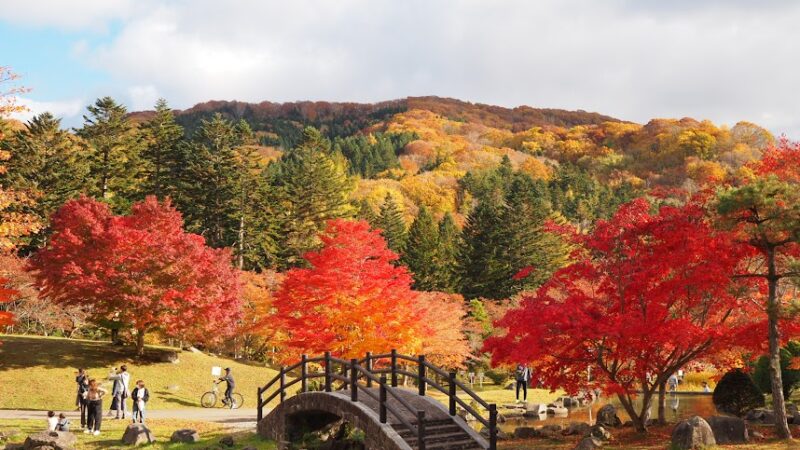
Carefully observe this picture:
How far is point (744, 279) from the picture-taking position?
54.7 feet

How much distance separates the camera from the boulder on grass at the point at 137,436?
17.7m

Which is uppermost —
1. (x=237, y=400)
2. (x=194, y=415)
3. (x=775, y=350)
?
(x=775, y=350)

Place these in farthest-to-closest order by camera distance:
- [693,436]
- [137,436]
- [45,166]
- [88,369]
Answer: [45,166]
[88,369]
[137,436]
[693,436]

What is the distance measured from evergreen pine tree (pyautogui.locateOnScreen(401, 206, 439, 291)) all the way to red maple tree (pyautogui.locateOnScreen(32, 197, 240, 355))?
28721mm

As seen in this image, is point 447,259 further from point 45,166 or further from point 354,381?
point 354,381

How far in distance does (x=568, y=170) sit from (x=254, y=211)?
66.8 meters

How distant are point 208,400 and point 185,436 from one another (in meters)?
10.2

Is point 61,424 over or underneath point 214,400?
over

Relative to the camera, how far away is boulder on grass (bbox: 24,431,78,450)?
16359 mm

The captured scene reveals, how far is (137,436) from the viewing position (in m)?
17.7

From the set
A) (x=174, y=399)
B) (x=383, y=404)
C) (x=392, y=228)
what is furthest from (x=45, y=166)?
(x=383, y=404)

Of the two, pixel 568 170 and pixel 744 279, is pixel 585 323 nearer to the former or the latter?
pixel 744 279

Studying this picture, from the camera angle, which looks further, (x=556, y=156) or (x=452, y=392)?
(x=556, y=156)

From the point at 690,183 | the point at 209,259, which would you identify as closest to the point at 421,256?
the point at 209,259
